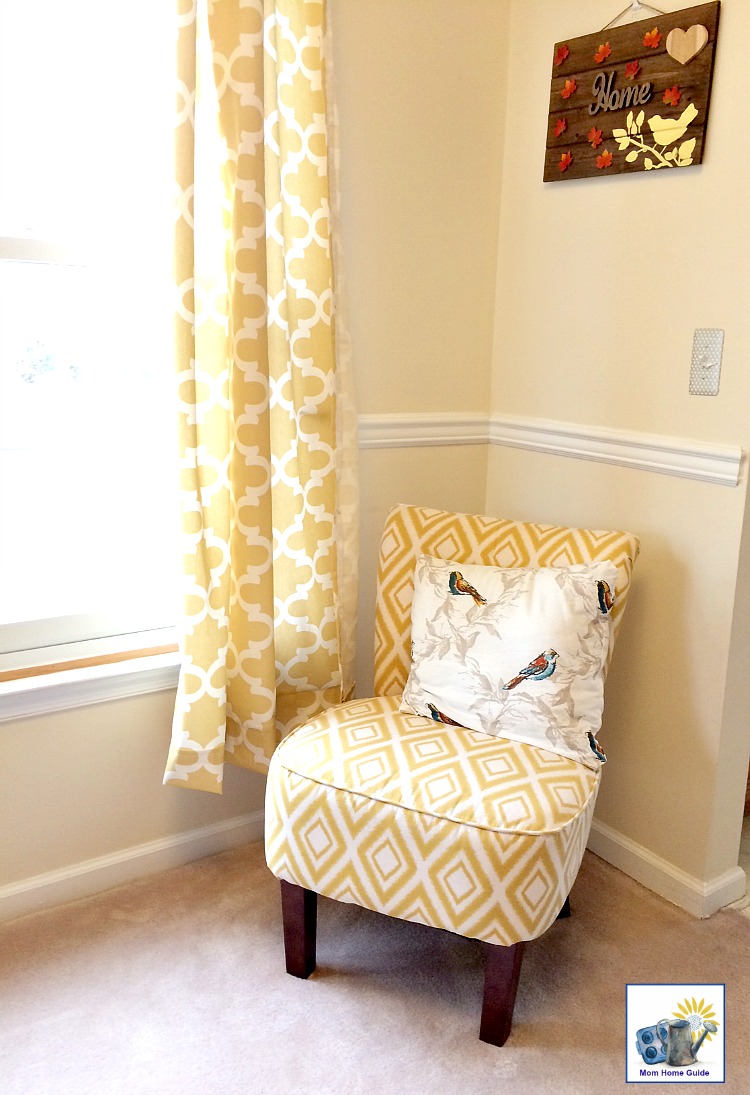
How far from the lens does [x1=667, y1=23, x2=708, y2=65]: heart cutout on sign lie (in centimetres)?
180

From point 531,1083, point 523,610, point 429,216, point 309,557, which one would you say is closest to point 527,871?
point 531,1083

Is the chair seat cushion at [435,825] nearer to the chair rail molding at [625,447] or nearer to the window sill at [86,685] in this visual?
the window sill at [86,685]

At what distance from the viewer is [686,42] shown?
183 cm

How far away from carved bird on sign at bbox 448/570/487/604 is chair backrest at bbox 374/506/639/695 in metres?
0.13

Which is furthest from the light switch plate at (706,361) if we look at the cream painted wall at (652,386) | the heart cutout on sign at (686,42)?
the heart cutout on sign at (686,42)

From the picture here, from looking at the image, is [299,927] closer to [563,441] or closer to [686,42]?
[563,441]

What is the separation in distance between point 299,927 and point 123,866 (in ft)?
1.66

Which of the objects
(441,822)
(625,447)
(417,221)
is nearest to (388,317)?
(417,221)

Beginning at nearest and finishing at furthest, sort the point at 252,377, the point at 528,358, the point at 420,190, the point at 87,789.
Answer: the point at 252,377, the point at 87,789, the point at 420,190, the point at 528,358

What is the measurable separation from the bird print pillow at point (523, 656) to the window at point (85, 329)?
62 centimetres

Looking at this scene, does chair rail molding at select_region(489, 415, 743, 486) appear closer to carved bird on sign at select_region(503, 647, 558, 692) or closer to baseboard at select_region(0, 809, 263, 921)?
carved bird on sign at select_region(503, 647, 558, 692)

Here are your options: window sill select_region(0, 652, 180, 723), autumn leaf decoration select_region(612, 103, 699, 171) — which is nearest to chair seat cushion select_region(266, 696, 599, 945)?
window sill select_region(0, 652, 180, 723)

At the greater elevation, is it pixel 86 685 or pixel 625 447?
pixel 625 447

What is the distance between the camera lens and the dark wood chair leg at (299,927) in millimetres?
1758
